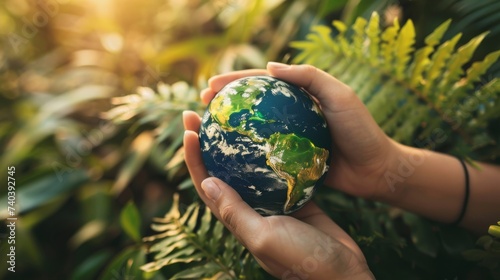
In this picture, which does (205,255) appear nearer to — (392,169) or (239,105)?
(239,105)

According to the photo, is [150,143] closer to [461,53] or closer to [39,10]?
[461,53]

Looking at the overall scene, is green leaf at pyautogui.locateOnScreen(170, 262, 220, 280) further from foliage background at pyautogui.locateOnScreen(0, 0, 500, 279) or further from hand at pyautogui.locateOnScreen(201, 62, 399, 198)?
hand at pyautogui.locateOnScreen(201, 62, 399, 198)

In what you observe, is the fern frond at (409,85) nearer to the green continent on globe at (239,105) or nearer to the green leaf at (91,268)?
the green continent on globe at (239,105)

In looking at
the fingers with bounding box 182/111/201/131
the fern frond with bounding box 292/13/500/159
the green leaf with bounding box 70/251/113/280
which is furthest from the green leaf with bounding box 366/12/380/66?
the green leaf with bounding box 70/251/113/280

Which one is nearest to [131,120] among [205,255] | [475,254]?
[205,255]

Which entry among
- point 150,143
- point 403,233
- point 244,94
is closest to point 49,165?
point 150,143

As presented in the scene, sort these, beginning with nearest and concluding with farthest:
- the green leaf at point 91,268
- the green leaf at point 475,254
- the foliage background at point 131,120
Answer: the green leaf at point 475,254
the foliage background at point 131,120
the green leaf at point 91,268

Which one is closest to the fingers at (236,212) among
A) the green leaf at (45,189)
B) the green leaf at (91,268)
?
the green leaf at (91,268)
